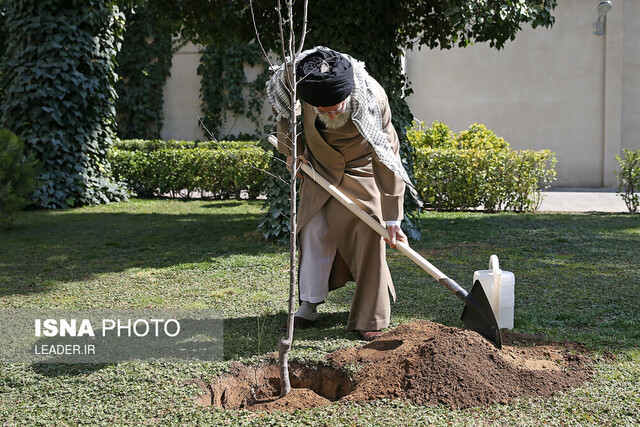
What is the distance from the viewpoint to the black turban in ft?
11.0

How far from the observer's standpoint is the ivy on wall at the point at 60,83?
33.3ft

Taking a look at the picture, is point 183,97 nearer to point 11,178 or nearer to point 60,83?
point 60,83

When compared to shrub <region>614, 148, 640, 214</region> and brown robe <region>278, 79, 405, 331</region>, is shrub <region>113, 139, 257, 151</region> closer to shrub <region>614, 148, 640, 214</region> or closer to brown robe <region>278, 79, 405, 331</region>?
shrub <region>614, 148, 640, 214</region>

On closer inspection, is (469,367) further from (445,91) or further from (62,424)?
(445,91)

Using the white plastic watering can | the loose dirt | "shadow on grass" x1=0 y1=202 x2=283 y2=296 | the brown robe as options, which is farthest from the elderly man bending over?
"shadow on grass" x1=0 y1=202 x2=283 y2=296

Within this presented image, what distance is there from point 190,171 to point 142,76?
538 centimetres

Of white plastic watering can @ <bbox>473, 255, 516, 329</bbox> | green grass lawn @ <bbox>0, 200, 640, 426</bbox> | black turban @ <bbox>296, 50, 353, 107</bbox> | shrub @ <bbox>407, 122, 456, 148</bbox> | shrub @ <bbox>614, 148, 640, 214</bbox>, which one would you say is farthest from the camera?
shrub @ <bbox>407, 122, 456, 148</bbox>

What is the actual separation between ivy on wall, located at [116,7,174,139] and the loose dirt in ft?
45.3

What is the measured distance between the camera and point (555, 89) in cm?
1386

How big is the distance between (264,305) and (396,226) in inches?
57.6

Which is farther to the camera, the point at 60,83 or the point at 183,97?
the point at 183,97

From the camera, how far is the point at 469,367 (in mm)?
3076

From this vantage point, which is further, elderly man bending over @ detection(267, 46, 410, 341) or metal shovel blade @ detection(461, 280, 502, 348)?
elderly man bending over @ detection(267, 46, 410, 341)

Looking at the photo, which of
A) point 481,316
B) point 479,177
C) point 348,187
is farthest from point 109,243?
point 479,177
